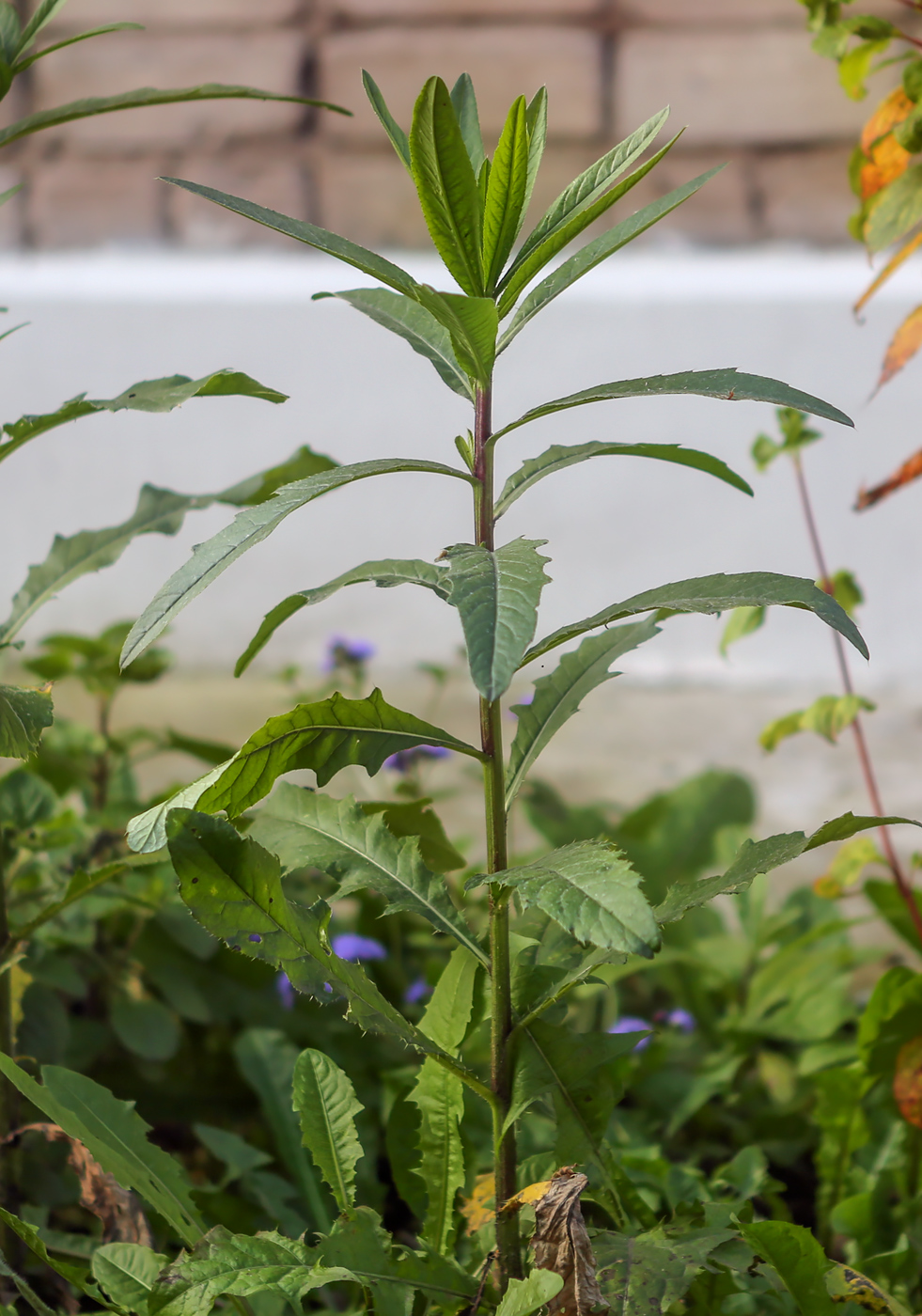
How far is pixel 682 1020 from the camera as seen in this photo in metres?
1.27

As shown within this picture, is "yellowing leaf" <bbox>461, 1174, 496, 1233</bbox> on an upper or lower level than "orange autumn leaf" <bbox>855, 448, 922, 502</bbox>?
lower

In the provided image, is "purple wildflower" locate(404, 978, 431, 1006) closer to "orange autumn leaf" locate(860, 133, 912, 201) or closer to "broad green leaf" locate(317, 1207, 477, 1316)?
"broad green leaf" locate(317, 1207, 477, 1316)

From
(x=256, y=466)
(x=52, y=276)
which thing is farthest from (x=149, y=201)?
(x=256, y=466)

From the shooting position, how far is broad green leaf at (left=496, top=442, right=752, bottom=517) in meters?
0.62

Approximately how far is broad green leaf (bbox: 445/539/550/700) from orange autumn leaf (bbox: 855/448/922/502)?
472 mm

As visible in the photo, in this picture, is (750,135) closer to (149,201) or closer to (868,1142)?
(149,201)

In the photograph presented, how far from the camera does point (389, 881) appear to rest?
26.2 inches

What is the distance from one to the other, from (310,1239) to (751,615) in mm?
627

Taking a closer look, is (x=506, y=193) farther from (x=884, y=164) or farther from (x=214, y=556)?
(x=884, y=164)

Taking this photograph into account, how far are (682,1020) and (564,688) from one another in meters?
0.70

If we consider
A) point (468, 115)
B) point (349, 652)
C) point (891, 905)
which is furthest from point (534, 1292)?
point (349, 652)

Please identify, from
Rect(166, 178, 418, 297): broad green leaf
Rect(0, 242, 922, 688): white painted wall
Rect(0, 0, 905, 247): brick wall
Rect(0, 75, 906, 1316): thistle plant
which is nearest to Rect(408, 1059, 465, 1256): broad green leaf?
Rect(0, 75, 906, 1316): thistle plant

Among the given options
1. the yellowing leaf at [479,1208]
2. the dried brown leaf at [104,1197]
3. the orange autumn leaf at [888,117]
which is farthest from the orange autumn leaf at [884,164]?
the dried brown leaf at [104,1197]

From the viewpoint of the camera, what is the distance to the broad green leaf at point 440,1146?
2.40ft
